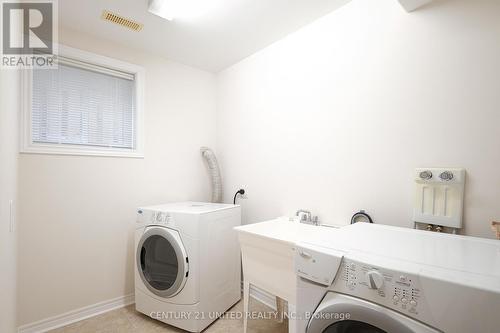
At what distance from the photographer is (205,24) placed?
1.92 metres

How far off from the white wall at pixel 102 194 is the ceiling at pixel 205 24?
17cm

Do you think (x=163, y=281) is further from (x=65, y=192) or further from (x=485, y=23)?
(x=485, y=23)

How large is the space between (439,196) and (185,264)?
170cm

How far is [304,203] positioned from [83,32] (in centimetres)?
239

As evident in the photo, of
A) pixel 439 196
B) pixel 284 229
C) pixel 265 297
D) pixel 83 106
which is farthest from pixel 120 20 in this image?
pixel 265 297

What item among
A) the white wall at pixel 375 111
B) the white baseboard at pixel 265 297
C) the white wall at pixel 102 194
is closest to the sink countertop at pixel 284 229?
the white wall at pixel 375 111

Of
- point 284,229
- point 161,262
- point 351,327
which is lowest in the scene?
point 161,262

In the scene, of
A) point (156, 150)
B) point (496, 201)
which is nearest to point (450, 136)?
point (496, 201)

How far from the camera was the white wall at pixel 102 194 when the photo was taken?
5.90 feet

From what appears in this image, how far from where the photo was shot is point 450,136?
1.27 meters

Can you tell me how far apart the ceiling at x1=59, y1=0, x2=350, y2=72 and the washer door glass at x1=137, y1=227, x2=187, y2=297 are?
1.68m

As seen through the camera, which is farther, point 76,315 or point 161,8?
point 76,315

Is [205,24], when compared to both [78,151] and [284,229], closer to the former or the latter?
[78,151]

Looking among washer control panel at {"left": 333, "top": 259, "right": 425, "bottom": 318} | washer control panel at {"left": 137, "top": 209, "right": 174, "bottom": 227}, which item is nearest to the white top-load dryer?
washer control panel at {"left": 333, "top": 259, "right": 425, "bottom": 318}
